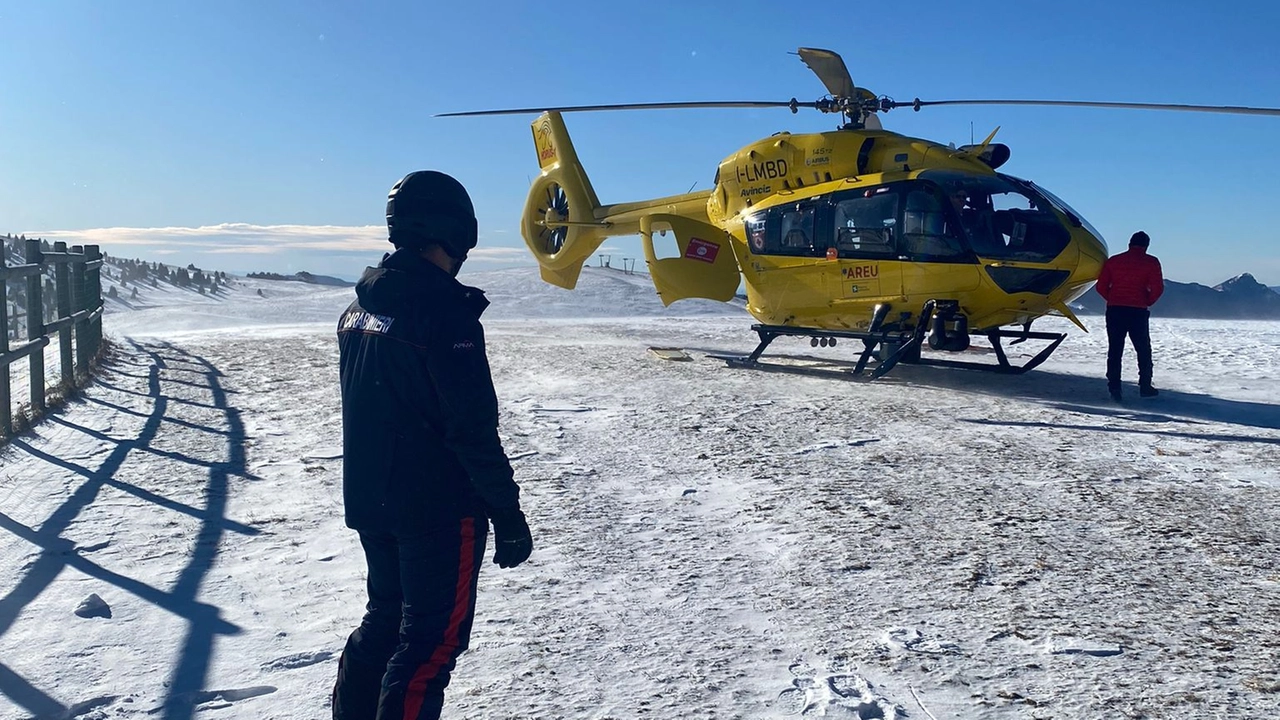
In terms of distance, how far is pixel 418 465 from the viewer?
2.67m

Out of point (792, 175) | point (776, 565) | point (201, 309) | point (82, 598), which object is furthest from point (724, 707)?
point (201, 309)

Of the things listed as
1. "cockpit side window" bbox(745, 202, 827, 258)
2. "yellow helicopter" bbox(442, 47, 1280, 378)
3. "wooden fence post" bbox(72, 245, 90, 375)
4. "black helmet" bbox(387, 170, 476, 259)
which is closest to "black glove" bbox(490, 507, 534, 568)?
"black helmet" bbox(387, 170, 476, 259)

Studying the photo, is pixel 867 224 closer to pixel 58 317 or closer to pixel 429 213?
pixel 429 213

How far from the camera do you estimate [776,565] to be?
431cm

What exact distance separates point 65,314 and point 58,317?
23 centimetres

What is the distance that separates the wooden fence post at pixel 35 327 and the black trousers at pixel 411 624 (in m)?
6.40

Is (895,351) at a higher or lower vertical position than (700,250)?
lower

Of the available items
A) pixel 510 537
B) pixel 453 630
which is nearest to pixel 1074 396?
pixel 510 537

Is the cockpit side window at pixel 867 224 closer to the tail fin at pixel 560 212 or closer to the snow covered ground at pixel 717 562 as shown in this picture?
the snow covered ground at pixel 717 562

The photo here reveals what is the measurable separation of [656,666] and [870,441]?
13.7 ft

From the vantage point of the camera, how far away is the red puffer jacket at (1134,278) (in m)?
9.12

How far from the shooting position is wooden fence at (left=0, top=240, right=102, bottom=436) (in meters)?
6.62

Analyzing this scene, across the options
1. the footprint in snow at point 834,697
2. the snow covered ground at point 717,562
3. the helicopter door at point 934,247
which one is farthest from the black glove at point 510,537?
the helicopter door at point 934,247

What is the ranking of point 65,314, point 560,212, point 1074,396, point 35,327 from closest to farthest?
point 35,327
point 65,314
point 1074,396
point 560,212
